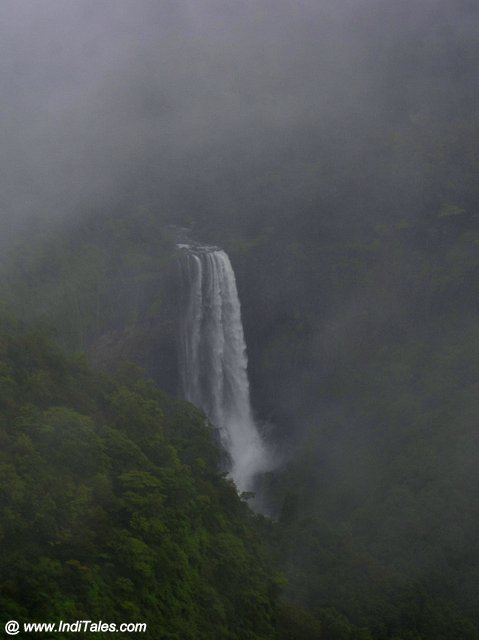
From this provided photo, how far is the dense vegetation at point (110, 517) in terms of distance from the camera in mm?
11859

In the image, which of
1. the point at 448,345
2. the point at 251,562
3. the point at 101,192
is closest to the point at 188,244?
the point at 101,192

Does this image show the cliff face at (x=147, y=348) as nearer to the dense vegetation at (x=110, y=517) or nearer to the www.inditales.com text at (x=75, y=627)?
the dense vegetation at (x=110, y=517)

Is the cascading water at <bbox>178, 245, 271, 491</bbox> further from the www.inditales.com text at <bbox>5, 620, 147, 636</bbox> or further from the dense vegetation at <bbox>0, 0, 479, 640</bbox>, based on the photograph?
the www.inditales.com text at <bbox>5, 620, 147, 636</bbox>

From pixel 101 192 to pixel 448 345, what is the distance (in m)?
23.6

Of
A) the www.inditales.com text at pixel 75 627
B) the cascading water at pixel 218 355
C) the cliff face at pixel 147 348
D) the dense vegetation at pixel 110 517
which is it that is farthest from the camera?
the cascading water at pixel 218 355

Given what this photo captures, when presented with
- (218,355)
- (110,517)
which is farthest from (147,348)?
(110,517)

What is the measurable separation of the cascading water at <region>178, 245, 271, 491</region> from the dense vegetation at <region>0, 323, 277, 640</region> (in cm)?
1471

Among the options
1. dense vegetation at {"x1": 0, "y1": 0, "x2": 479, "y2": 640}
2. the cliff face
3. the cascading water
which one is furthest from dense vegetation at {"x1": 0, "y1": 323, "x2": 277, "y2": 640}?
the cascading water

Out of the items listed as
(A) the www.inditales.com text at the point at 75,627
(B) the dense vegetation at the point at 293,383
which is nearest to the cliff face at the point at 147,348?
(B) the dense vegetation at the point at 293,383

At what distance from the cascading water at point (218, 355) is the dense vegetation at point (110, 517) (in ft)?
48.3

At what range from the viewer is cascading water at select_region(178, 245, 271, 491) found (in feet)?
115

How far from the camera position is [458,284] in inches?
1535

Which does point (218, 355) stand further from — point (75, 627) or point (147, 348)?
point (75, 627)

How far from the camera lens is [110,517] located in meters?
14.0
